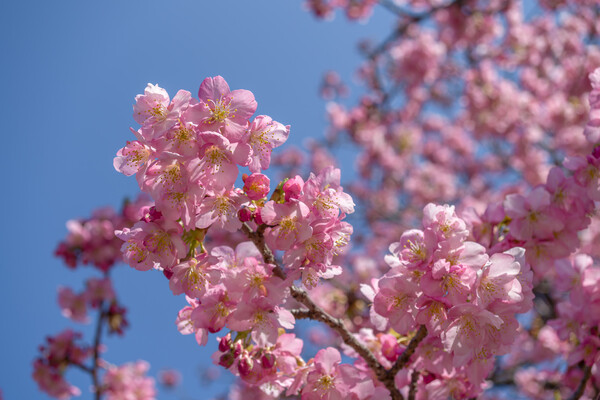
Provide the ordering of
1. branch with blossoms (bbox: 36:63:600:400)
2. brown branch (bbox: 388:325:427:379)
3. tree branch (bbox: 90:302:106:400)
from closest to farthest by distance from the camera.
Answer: branch with blossoms (bbox: 36:63:600:400) < brown branch (bbox: 388:325:427:379) < tree branch (bbox: 90:302:106:400)

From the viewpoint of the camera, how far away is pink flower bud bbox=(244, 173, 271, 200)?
1.34 meters

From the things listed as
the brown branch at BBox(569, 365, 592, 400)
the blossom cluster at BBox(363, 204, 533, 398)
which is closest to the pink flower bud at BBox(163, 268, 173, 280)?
the blossom cluster at BBox(363, 204, 533, 398)

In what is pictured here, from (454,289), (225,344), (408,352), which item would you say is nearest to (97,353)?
(225,344)

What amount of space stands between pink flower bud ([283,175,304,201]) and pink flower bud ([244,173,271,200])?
63 mm

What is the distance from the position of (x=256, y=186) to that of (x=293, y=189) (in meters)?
0.12

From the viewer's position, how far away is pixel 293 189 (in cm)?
135

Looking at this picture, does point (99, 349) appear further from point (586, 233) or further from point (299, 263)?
point (586, 233)

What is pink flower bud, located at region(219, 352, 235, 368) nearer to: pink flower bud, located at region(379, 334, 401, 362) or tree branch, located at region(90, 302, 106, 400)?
pink flower bud, located at region(379, 334, 401, 362)

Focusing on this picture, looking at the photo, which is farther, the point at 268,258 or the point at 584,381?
the point at 584,381

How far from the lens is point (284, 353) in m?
1.58

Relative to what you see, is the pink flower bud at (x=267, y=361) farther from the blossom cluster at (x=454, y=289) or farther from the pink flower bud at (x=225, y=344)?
the blossom cluster at (x=454, y=289)

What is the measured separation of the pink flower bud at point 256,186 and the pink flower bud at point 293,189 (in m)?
0.06

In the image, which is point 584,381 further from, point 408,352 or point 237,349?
point 237,349

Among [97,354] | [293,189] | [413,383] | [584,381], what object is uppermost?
[97,354]
